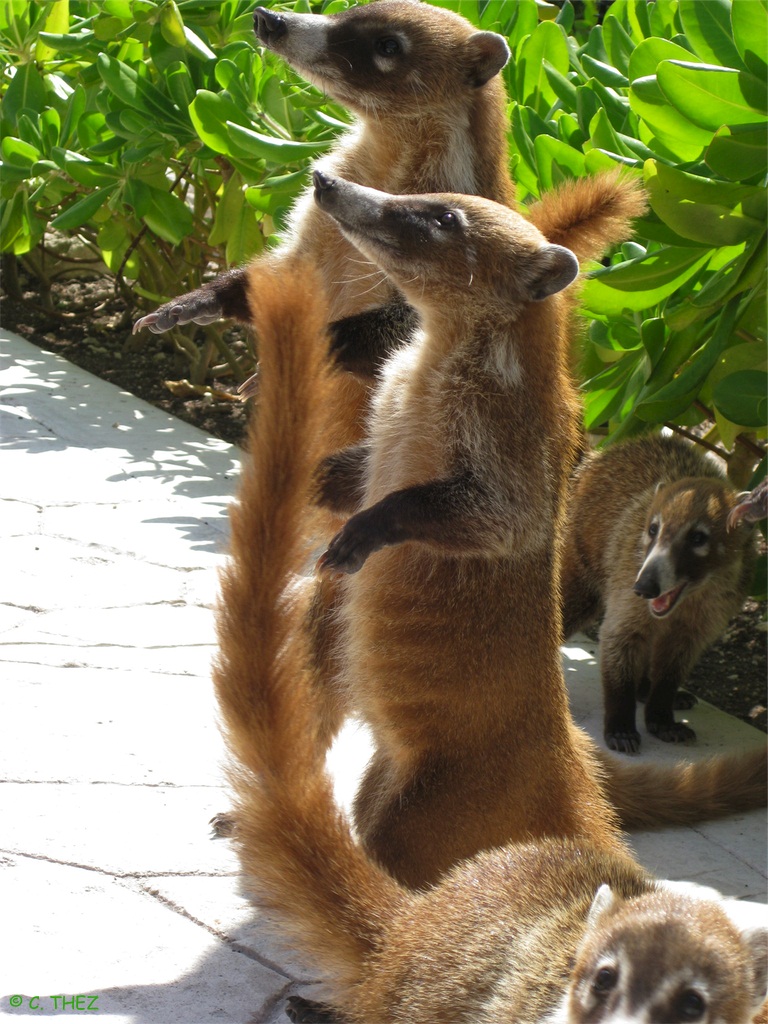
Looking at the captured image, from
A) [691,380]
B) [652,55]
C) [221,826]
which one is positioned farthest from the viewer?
[691,380]

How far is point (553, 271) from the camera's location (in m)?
2.54

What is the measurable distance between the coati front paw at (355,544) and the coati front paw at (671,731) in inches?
82.8

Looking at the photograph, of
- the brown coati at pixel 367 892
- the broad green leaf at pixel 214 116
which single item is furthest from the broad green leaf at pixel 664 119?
the broad green leaf at pixel 214 116

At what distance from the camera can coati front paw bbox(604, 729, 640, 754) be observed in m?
4.00

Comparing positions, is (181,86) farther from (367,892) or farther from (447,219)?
(367,892)

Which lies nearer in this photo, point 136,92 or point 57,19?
point 136,92

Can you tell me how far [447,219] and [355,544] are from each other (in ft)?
2.43

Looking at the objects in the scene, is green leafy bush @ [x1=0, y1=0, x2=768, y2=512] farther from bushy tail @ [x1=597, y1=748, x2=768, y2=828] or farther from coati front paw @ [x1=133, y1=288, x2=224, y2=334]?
coati front paw @ [x1=133, y1=288, x2=224, y2=334]

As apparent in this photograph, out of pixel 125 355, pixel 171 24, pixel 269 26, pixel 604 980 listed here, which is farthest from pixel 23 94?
pixel 604 980

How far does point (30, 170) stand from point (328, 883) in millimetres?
4480

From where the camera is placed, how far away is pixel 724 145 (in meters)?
3.19

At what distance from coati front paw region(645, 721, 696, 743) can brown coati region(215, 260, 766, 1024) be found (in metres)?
1.73

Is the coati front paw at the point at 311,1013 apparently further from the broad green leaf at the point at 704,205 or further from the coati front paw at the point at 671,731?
the broad green leaf at the point at 704,205

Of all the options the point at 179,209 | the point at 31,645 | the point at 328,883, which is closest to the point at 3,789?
the point at 31,645
